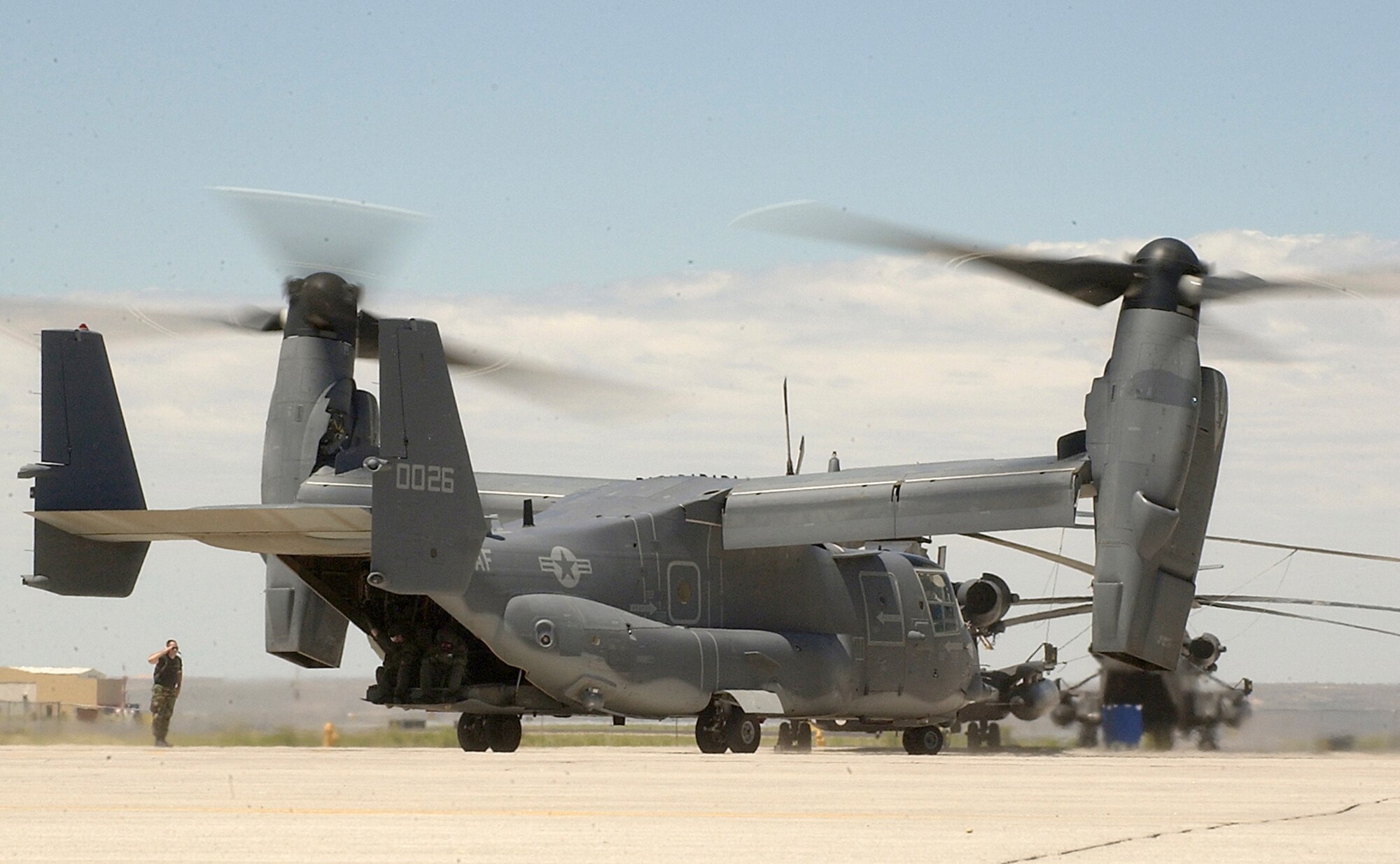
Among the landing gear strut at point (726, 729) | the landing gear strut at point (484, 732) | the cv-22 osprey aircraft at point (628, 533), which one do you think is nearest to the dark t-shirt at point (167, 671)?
the cv-22 osprey aircraft at point (628, 533)

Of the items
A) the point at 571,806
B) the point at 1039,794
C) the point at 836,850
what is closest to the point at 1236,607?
the point at 1039,794

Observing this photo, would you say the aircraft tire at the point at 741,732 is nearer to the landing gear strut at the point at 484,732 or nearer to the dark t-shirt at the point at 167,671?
the landing gear strut at the point at 484,732

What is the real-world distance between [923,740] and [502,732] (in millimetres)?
6402

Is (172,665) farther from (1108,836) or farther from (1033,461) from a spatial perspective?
(1108,836)

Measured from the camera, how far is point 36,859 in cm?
794

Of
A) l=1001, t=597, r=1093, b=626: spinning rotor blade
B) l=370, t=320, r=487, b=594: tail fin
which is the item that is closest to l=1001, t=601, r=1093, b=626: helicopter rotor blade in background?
l=1001, t=597, r=1093, b=626: spinning rotor blade

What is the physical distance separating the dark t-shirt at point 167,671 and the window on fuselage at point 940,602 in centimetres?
1018

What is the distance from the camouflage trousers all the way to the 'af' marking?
674 cm

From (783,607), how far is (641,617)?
2.66 metres

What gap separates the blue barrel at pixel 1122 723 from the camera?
1145 inches

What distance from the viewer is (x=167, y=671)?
2455 centimetres

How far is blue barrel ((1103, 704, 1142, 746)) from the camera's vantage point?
29.1 metres

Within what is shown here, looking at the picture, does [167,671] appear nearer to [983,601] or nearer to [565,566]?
[565,566]

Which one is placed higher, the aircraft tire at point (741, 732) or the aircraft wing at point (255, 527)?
the aircraft wing at point (255, 527)
